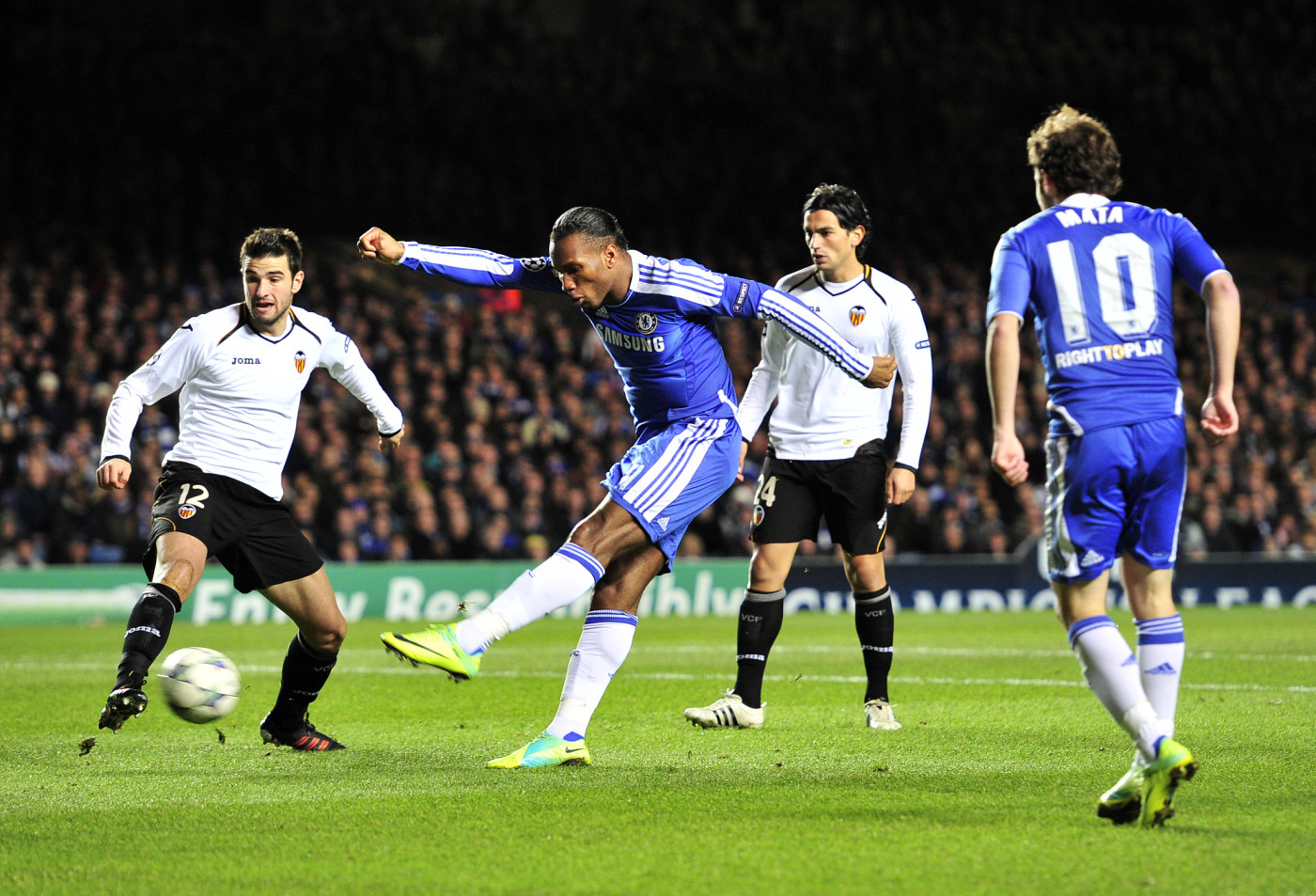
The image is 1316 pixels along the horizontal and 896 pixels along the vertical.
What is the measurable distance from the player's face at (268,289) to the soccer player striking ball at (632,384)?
84cm

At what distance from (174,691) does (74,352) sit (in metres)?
14.0

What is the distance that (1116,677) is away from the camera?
4.19 metres

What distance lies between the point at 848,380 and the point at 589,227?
2.03 metres

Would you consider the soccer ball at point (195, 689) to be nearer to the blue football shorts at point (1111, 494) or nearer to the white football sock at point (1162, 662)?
the blue football shorts at point (1111, 494)

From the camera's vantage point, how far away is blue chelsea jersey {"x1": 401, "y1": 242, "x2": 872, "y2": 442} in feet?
17.8

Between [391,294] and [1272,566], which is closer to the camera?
[1272,566]

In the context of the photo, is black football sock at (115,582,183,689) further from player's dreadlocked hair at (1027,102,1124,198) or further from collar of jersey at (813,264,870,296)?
player's dreadlocked hair at (1027,102,1124,198)

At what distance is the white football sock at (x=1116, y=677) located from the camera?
163 inches

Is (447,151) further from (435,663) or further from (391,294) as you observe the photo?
(435,663)

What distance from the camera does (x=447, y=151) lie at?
84.3 feet

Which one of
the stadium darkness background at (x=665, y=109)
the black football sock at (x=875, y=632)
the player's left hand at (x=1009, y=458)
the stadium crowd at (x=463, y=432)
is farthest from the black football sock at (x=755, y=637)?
the stadium darkness background at (x=665, y=109)

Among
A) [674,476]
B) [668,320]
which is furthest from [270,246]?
[674,476]

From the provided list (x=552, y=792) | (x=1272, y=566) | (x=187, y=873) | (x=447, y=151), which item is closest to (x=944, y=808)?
(x=552, y=792)

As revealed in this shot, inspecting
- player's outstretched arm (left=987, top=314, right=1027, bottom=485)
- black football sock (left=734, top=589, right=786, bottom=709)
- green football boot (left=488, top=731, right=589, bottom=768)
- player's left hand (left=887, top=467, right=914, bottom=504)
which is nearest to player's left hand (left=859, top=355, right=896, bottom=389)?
player's left hand (left=887, top=467, right=914, bottom=504)
